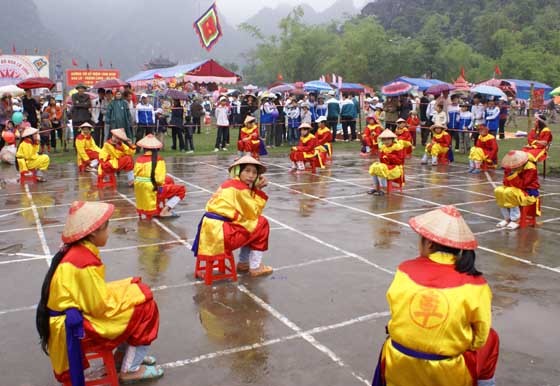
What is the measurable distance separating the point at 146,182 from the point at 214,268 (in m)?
2.86

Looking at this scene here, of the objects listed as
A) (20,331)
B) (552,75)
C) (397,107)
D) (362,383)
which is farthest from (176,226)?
(552,75)

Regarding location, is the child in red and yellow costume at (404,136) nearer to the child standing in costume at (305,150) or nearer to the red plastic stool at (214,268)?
the child standing in costume at (305,150)

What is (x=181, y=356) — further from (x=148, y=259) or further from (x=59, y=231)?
(x=59, y=231)

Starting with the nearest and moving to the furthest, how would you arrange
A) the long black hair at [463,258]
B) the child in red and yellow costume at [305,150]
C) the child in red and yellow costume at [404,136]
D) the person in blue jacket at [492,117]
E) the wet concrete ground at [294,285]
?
the long black hair at [463,258], the wet concrete ground at [294,285], the child in red and yellow costume at [305,150], the child in red and yellow costume at [404,136], the person in blue jacket at [492,117]

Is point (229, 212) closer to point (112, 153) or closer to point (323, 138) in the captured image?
point (112, 153)

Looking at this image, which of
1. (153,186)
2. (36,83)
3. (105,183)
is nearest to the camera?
(153,186)

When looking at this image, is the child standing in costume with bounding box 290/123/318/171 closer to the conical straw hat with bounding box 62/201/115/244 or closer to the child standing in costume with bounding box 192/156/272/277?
the child standing in costume with bounding box 192/156/272/277

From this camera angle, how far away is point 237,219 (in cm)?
593

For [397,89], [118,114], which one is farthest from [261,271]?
[397,89]

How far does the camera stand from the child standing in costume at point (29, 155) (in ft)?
40.9

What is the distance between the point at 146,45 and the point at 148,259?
132831 mm

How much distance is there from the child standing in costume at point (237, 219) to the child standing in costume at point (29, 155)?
26.1ft

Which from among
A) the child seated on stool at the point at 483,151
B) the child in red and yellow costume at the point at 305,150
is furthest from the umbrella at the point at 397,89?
the child in red and yellow costume at the point at 305,150

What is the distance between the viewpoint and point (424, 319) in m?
3.13
